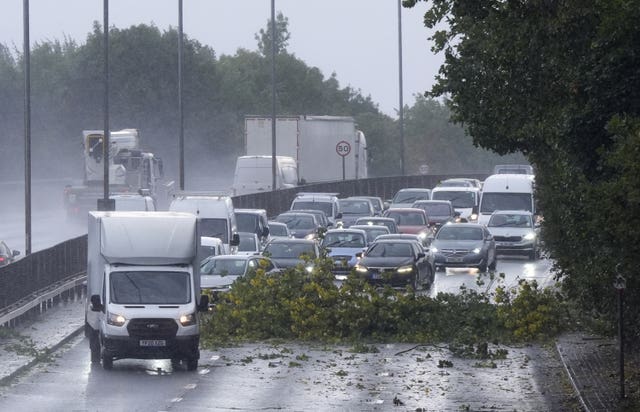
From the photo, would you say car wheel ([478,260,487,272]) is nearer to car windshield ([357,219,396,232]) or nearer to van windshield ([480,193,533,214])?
car windshield ([357,219,396,232])

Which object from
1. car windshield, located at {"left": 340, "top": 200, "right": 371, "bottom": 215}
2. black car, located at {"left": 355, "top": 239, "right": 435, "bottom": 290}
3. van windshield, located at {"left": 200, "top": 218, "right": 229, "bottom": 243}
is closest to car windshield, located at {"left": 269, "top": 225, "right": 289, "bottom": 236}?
van windshield, located at {"left": 200, "top": 218, "right": 229, "bottom": 243}

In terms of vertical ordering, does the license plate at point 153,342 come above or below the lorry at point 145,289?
below

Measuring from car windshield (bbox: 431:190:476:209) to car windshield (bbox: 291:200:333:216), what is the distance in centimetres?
683

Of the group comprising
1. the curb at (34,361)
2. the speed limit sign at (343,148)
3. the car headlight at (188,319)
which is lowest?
the curb at (34,361)

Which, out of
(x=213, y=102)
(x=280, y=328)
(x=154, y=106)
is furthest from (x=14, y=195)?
(x=280, y=328)

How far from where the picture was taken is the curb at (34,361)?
23.5 m

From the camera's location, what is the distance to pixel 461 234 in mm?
45812

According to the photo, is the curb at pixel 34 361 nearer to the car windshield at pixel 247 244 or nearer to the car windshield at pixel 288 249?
the car windshield at pixel 288 249

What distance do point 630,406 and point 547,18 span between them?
213 inches

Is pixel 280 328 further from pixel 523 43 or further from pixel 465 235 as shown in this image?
pixel 465 235

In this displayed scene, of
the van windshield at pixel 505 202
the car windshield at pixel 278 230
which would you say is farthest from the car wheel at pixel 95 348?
the van windshield at pixel 505 202

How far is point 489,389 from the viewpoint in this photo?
23016mm

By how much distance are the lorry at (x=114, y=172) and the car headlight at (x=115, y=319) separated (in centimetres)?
3645

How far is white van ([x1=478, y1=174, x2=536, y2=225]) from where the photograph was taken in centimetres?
5312
